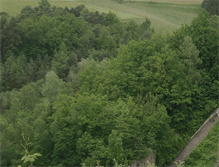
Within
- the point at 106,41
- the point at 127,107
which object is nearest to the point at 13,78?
the point at 106,41

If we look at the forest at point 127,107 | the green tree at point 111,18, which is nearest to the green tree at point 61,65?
the forest at point 127,107

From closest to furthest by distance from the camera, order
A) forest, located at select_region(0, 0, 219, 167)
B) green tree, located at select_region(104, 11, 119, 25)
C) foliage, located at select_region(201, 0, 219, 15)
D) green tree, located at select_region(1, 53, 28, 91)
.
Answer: forest, located at select_region(0, 0, 219, 167) → green tree, located at select_region(1, 53, 28, 91) → foliage, located at select_region(201, 0, 219, 15) → green tree, located at select_region(104, 11, 119, 25)

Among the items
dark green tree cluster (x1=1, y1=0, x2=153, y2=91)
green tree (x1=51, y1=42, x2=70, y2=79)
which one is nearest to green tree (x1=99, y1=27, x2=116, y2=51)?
dark green tree cluster (x1=1, y1=0, x2=153, y2=91)

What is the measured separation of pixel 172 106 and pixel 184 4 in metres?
81.1

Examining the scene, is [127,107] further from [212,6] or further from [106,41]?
[212,6]

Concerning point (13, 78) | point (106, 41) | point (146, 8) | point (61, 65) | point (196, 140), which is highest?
point (146, 8)

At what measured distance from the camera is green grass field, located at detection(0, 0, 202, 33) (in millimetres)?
106312

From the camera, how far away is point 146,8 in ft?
404

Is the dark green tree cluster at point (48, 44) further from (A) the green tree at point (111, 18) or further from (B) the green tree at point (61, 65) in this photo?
(A) the green tree at point (111, 18)

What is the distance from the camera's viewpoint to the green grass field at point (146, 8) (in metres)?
106

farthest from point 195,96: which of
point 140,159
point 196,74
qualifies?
point 140,159

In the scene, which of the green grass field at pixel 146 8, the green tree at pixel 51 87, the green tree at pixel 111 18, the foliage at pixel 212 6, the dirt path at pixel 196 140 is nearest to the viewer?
the dirt path at pixel 196 140

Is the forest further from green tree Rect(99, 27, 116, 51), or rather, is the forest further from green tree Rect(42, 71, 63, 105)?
green tree Rect(99, 27, 116, 51)

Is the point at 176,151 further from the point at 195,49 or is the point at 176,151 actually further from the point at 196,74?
the point at 195,49
